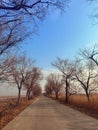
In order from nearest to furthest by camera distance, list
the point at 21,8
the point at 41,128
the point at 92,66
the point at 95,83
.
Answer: the point at 21,8, the point at 41,128, the point at 92,66, the point at 95,83

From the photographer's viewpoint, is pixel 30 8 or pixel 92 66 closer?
pixel 30 8

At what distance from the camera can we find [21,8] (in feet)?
40.9

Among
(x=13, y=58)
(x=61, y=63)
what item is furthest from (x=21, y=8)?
(x=61, y=63)

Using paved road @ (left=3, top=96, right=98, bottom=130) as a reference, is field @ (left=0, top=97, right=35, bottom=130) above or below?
above

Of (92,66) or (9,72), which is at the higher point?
(92,66)

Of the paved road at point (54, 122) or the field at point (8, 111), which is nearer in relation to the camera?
the paved road at point (54, 122)

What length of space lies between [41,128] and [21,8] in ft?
20.9

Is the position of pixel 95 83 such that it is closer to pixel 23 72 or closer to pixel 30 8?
pixel 23 72

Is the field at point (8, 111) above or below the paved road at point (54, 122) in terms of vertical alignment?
above

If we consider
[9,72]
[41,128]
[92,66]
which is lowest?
[41,128]

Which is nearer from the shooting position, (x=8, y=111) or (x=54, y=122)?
(x=54, y=122)

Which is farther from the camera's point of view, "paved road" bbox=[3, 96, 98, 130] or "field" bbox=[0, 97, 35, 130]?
"field" bbox=[0, 97, 35, 130]

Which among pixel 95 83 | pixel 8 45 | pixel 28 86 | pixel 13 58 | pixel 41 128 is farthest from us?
pixel 28 86

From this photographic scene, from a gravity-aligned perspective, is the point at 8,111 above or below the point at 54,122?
above
